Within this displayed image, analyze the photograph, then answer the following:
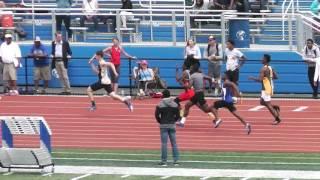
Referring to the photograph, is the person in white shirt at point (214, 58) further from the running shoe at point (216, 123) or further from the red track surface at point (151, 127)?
the running shoe at point (216, 123)

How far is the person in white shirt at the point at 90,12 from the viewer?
35719 mm

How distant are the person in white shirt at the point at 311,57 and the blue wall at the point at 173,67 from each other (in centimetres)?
79

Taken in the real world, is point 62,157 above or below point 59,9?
below

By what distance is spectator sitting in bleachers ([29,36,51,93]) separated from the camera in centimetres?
3441

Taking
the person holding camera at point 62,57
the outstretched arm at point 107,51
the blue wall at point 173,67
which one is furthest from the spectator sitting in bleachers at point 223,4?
the person holding camera at point 62,57

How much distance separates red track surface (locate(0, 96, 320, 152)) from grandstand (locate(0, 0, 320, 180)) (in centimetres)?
2

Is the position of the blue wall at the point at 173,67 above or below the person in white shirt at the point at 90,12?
below

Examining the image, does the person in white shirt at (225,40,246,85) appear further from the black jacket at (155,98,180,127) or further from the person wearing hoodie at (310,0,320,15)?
the black jacket at (155,98,180,127)

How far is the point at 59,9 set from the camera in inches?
1412

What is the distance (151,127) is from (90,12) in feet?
29.1

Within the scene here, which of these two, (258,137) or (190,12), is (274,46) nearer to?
(190,12)

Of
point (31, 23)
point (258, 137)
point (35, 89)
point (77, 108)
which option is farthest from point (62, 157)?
point (31, 23)

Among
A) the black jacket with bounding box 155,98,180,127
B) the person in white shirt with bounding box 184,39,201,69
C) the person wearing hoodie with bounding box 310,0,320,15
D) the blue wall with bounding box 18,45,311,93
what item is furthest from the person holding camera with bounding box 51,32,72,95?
the black jacket with bounding box 155,98,180,127

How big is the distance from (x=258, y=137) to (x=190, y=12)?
9439mm
